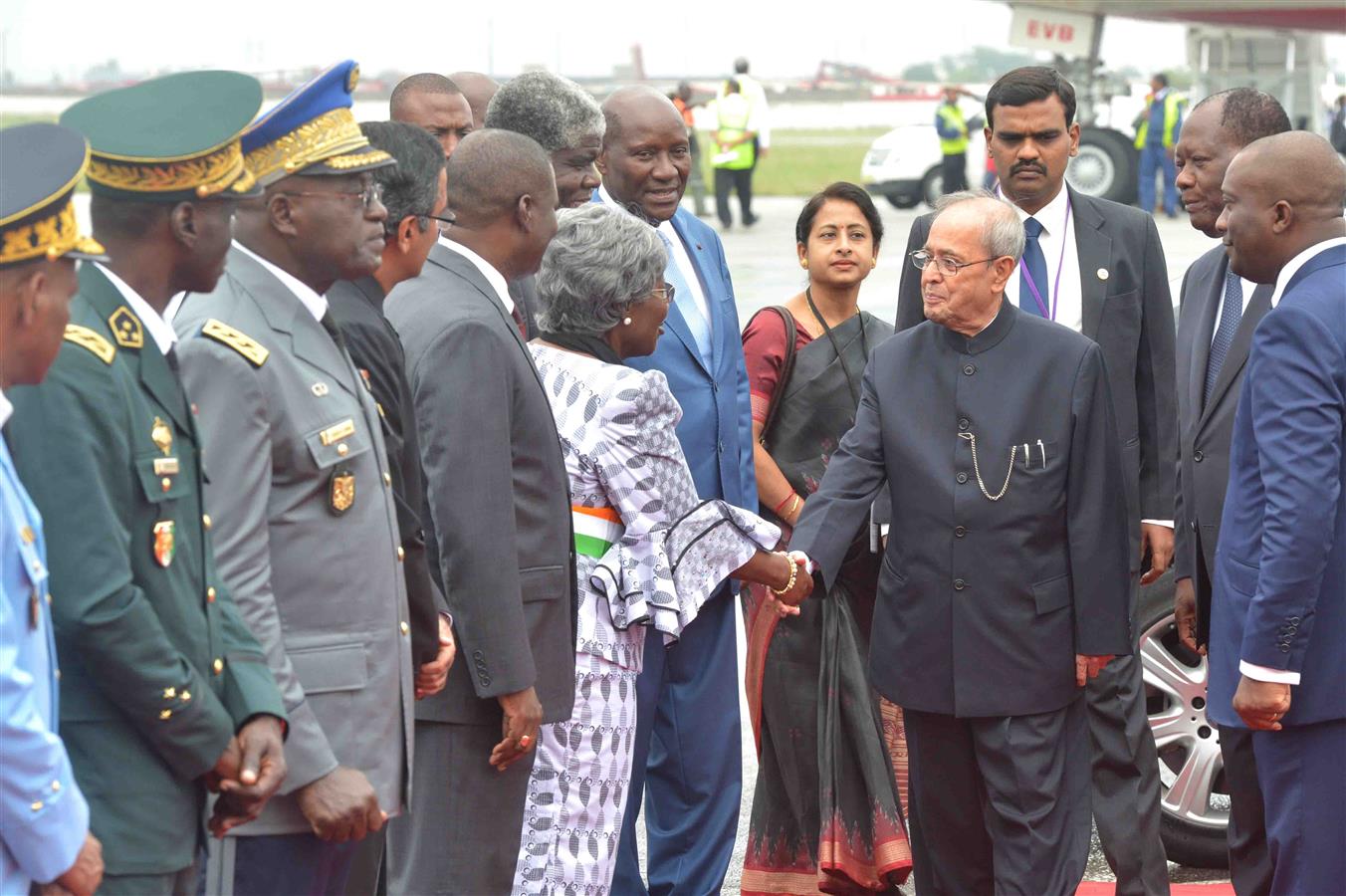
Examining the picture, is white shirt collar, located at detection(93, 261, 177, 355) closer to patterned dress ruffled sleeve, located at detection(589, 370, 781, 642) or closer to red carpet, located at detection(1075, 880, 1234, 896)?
patterned dress ruffled sleeve, located at detection(589, 370, 781, 642)

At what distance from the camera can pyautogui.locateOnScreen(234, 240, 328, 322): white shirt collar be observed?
2984mm

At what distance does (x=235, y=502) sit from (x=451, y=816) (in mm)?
1012

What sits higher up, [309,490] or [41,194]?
[41,194]

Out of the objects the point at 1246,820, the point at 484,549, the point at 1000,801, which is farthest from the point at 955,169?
the point at 484,549

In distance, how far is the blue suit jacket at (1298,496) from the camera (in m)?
3.52

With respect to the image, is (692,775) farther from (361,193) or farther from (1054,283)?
(361,193)

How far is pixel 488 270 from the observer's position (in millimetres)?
3629

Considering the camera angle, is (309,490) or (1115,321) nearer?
(309,490)

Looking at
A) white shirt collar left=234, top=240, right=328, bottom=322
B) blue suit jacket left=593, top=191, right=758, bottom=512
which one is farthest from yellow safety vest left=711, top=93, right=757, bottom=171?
white shirt collar left=234, top=240, right=328, bottom=322

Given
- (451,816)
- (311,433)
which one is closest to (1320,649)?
(451,816)

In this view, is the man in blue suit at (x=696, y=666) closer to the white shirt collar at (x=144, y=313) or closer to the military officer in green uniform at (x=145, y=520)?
the military officer in green uniform at (x=145, y=520)

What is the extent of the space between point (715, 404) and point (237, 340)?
2018 mm

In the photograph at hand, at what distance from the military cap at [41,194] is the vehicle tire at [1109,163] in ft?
63.2

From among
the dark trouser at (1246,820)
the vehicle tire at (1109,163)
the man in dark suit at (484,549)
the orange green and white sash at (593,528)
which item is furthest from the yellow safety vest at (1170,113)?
the man in dark suit at (484,549)
